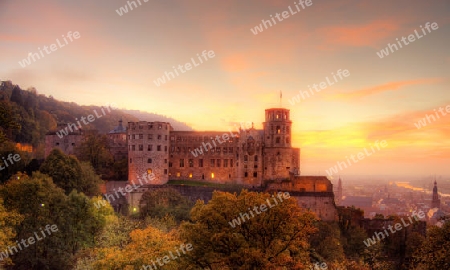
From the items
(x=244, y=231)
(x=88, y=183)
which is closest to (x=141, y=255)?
(x=244, y=231)

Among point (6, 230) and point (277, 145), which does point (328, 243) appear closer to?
point (277, 145)

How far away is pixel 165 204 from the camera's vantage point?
63.6 meters

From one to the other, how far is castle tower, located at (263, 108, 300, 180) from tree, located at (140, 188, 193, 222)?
19.4m

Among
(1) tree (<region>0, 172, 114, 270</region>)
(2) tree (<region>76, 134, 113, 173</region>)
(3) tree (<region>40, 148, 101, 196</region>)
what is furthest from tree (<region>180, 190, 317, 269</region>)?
(2) tree (<region>76, 134, 113, 173</region>)

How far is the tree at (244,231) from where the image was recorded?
2922cm

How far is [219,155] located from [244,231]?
2017 inches

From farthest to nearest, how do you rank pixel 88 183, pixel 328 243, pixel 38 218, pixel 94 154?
pixel 94 154 → pixel 88 183 → pixel 328 243 → pixel 38 218

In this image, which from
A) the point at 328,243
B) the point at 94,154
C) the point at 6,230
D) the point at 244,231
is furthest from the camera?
the point at 94,154

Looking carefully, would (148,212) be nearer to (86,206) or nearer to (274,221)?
(86,206)

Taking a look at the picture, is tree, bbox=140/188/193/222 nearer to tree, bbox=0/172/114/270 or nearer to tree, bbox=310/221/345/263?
tree, bbox=0/172/114/270

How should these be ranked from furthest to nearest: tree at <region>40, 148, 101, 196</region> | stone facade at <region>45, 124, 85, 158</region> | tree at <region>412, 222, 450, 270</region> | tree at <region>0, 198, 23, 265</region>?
stone facade at <region>45, 124, 85, 158</region>, tree at <region>40, 148, 101, 196</region>, tree at <region>0, 198, 23, 265</region>, tree at <region>412, 222, 450, 270</region>

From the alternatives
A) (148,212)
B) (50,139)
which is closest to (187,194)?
(148,212)

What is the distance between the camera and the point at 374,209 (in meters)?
136

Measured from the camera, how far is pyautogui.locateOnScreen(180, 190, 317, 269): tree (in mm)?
29219
